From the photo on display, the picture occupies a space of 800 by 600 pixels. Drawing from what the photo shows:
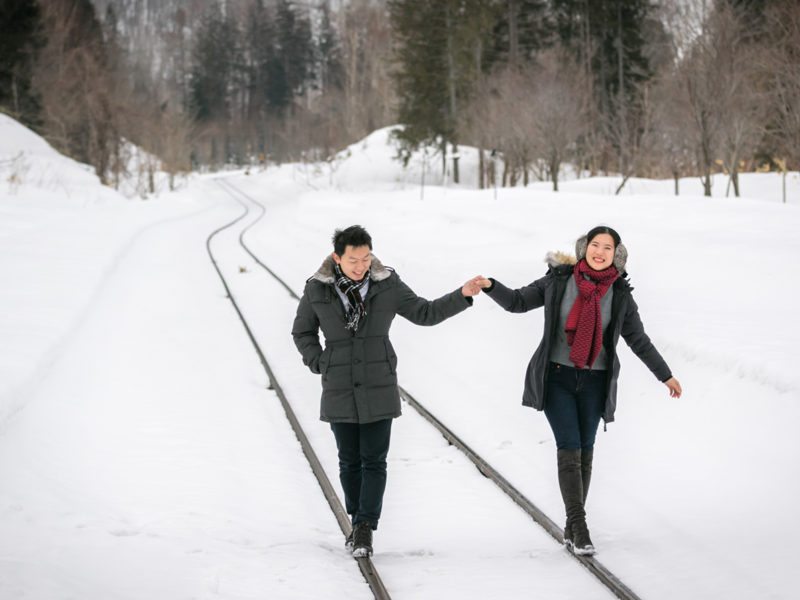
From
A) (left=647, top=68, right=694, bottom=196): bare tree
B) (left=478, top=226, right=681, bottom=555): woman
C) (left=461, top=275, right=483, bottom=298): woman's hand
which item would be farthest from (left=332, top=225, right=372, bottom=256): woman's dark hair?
(left=647, top=68, right=694, bottom=196): bare tree

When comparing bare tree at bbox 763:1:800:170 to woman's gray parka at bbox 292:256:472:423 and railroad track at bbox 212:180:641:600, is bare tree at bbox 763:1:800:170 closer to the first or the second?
railroad track at bbox 212:180:641:600

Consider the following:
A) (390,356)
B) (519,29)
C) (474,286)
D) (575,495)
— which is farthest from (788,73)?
(519,29)

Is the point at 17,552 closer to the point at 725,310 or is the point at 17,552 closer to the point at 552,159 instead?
the point at 725,310

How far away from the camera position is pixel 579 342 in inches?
174

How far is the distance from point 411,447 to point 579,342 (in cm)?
270

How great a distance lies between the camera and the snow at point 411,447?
15.1 feet

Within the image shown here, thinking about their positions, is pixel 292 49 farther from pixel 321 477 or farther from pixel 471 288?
pixel 471 288

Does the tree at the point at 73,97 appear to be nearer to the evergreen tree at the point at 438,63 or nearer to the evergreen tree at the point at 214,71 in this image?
the evergreen tree at the point at 438,63

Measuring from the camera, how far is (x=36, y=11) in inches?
1638

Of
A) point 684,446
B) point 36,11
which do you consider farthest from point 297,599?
point 36,11

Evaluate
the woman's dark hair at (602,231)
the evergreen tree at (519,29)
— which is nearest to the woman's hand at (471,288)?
the woman's dark hair at (602,231)

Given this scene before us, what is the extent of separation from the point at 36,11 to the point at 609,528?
44.5 meters

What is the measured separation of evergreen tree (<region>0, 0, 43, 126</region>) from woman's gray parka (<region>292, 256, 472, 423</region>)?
4108 cm

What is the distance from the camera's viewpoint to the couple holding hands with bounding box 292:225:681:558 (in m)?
4.35
